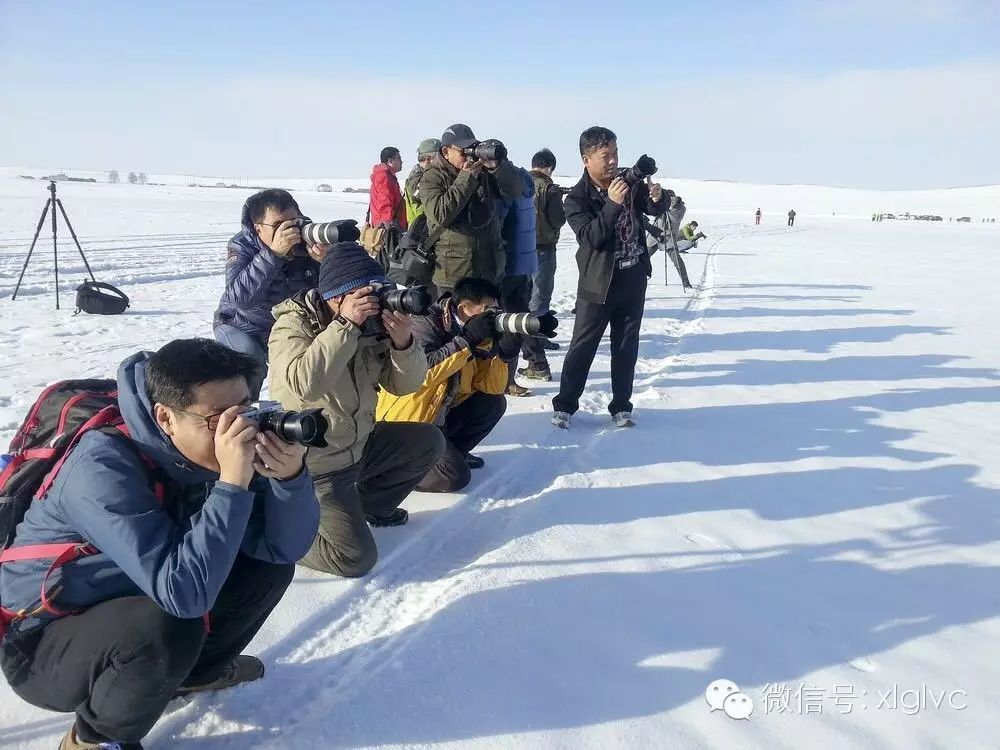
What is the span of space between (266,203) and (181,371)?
1.75 m

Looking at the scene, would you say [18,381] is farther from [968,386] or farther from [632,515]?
[968,386]

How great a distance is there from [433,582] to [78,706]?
113 cm

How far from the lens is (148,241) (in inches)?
539

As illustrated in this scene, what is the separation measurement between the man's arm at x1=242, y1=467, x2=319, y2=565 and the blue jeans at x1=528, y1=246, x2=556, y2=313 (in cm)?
413

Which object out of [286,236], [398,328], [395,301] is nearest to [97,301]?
[286,236]

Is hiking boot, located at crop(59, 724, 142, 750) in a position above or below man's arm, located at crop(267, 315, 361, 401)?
below

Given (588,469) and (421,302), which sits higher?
(421,302)

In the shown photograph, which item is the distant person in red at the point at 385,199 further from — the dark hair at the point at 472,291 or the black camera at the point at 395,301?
the black camera at the point at 395,301

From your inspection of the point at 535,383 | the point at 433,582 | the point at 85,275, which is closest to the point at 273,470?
the point at 433,582

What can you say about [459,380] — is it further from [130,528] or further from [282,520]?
A: [130,528]

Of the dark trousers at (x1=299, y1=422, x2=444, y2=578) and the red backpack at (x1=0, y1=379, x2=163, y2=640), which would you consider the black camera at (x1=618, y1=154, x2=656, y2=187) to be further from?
the red backpack at (x1=0, y1=379, x2=163, y2=640)

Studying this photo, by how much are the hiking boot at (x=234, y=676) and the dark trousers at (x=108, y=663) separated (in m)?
0.25

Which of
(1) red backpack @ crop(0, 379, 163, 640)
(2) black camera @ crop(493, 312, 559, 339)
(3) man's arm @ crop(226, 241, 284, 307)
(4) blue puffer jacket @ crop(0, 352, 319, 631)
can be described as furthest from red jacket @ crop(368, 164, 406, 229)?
(4) blue puffer jacket @ crop(0, 352, 319, 631)

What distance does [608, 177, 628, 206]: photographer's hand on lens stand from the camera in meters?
3.49
